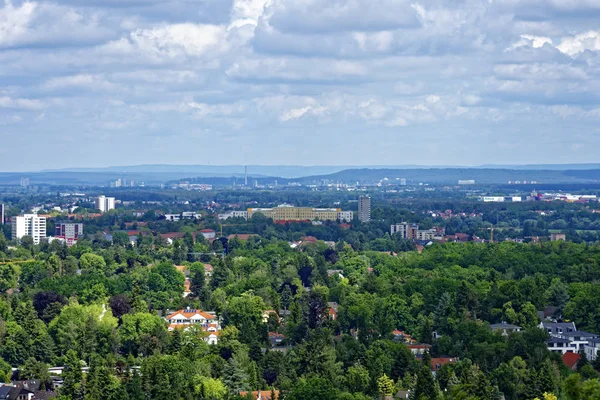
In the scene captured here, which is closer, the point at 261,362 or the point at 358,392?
the point at 358,392

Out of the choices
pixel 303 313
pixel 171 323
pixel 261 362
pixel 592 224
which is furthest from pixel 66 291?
pixel 592 224

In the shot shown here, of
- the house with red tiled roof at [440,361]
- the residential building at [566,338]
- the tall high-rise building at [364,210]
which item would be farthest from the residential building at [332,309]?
the tall high-rise building at [364,210]

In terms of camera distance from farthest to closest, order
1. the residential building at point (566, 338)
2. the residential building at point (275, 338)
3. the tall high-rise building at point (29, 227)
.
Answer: the tall high-rise building at point (29, 227) < the residential building at point (275, 338) < the residential building at point (566, 338)

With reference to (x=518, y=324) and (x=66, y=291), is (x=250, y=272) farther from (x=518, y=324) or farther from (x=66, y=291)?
(x=518, y=324)

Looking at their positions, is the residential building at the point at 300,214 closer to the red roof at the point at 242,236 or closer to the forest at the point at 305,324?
the red roof at the point at 242,236

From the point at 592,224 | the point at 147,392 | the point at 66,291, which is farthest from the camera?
the point at 592,224

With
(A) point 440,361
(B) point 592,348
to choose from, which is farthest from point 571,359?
(A) point 440,361

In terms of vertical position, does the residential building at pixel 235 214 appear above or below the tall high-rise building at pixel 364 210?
below
